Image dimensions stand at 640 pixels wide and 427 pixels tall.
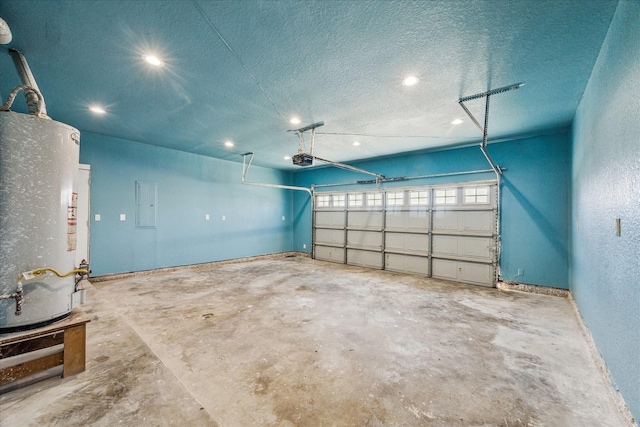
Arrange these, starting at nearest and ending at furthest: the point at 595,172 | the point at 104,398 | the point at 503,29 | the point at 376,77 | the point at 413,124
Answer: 1. the point at 104,398
2. the point at 503,29
3. the point at 595,172
4. the point at 376,77
5. the point at 413,124

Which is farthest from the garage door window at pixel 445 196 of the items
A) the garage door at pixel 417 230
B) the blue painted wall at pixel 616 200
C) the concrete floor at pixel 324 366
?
the blue painted wall at pixel 616 200

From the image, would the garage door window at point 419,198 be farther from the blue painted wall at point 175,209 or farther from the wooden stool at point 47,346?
the wooden stool at point 47,346

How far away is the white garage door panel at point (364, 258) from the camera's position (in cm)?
707

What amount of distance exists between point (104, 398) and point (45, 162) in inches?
64.9

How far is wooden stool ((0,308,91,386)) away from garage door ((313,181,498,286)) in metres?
6.02

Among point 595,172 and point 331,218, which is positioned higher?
point 595,172

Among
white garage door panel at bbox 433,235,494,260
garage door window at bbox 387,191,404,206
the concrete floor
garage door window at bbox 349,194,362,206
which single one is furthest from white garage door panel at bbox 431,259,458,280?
garage door window at bbox 349,194,362,206

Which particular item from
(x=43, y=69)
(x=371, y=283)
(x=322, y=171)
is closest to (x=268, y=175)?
(x=322, y=171)

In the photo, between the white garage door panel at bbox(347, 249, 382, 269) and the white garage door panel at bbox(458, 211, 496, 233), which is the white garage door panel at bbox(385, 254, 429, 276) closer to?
the white garage door panel at bbox(347, 249, 382, 269)

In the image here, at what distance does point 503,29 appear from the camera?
216cm

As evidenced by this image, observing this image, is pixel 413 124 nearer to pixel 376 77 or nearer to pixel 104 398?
pixel 376 77

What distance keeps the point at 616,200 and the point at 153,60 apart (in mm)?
4287

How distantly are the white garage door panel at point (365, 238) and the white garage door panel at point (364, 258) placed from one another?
0.20 m

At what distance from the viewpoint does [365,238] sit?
24.1ft
